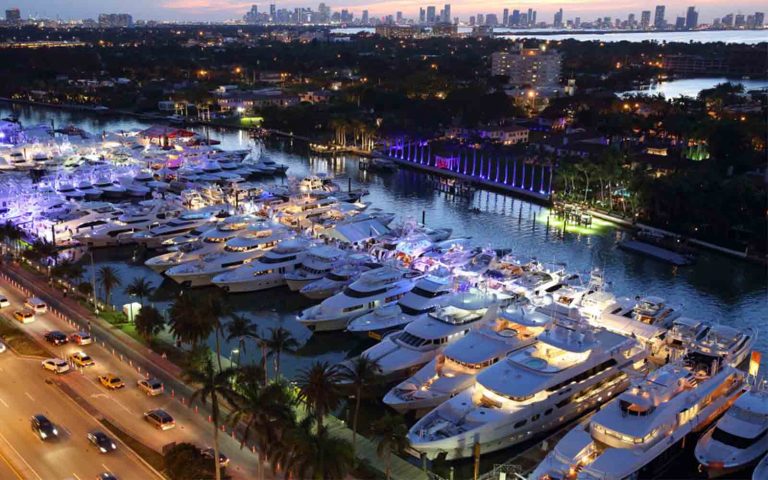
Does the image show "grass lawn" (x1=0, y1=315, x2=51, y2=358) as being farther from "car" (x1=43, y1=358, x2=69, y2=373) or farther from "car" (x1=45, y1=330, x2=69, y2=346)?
"car" (x1=43, y1=358, x2=69, y2=373)

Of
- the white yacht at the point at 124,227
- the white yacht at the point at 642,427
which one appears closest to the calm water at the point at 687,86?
the white yacht at the point at 124,227

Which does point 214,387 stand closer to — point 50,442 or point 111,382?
point 50,442

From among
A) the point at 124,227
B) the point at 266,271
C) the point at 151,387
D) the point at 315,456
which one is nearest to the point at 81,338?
the point at 151,387

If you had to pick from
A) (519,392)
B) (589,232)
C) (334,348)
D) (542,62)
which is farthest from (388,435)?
(542,62)

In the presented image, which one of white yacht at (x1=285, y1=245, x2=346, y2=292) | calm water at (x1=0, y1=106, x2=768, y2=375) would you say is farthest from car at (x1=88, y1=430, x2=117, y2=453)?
white yacht at (x1=285, y1=245, x2=346, y2=292)

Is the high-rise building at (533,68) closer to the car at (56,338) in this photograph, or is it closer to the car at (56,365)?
the car at (56,338)

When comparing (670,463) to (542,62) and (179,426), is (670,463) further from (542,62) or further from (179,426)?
(542,62)
